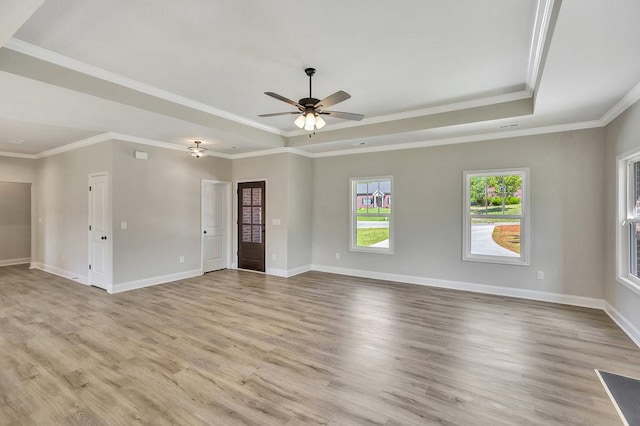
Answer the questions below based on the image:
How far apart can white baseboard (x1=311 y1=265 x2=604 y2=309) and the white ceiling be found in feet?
8.33

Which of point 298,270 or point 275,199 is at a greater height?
point 275,199

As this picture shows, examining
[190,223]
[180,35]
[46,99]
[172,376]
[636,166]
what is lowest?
[172,376]

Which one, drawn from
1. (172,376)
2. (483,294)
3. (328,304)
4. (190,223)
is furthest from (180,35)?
(483,294)

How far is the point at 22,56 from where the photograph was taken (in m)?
2.83

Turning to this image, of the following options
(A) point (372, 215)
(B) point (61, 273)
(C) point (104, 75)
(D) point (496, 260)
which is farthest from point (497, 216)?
(B) point (61, 273)

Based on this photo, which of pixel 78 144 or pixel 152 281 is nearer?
pixel 152 281

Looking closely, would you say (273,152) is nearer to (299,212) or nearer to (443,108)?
(299,212)

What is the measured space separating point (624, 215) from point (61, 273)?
9615 millimetres

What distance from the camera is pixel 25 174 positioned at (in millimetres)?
7051

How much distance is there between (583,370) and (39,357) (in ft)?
16.5

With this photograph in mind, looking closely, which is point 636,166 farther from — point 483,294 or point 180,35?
point 180,35

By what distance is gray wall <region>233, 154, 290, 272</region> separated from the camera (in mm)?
6355

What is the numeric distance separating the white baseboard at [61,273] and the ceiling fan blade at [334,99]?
5.53 meters

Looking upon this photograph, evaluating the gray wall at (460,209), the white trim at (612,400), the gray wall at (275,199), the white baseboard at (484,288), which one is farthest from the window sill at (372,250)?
the white trim at (612,400)
